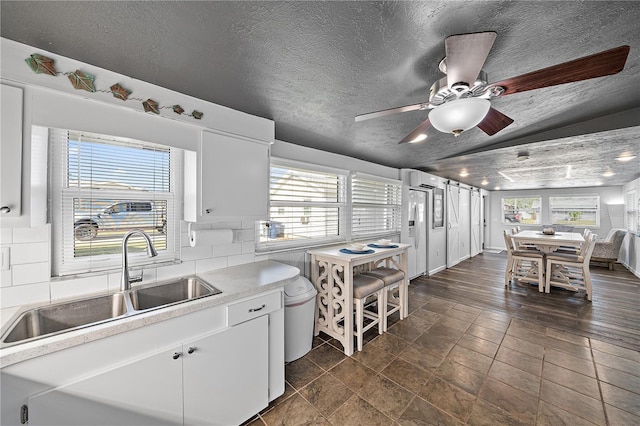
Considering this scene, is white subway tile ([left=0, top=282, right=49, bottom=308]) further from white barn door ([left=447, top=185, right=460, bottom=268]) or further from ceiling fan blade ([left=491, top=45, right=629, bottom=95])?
white barn door ([left=447, top=185, right=460, bottom=268])

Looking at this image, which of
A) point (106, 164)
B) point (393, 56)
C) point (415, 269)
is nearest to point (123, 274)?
point (106, 164)

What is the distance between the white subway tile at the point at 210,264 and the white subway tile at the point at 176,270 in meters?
0.04

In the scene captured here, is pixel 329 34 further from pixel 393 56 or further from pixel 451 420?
pixel 451 420

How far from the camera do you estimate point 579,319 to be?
3.01 meters

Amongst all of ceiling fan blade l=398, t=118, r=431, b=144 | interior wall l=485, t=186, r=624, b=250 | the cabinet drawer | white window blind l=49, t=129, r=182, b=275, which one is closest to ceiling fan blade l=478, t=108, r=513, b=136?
ceiling fan blade l=398, t=118, r=431, b=144

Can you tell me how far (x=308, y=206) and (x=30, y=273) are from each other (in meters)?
2.21

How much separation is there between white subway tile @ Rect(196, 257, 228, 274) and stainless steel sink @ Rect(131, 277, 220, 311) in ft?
0.50

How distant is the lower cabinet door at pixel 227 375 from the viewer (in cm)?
133

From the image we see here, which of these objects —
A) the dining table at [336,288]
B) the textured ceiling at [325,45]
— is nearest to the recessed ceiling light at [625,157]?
→ the textured ceiling at [325,45]

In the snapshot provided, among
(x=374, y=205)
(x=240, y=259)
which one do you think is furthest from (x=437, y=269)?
(x=240, y=259)

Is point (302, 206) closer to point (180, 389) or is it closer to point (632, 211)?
point (180, 389)

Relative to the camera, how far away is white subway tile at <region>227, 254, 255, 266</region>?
2.13 metres

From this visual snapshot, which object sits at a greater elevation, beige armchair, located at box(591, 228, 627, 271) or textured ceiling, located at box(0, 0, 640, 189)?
textured ceiling, located at box(0, 0, 640, 189)

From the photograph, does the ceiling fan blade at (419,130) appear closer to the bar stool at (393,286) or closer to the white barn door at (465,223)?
the bar stool at (393,286)
